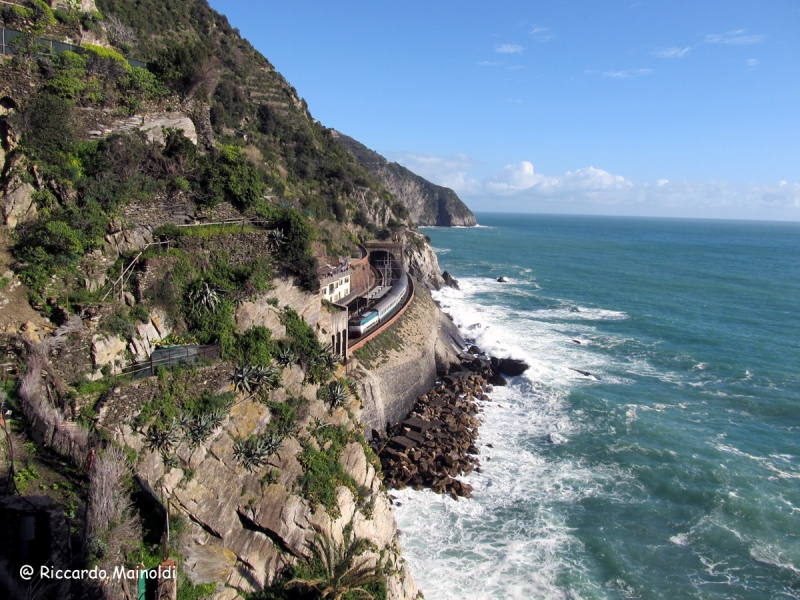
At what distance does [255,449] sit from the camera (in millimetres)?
17234

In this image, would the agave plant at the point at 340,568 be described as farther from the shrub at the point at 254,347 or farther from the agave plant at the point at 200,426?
the shrub at the point at 254,347

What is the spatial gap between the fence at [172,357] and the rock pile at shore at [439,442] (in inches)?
477

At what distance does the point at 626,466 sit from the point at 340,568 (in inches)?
774

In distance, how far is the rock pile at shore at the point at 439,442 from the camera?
25.8 meters

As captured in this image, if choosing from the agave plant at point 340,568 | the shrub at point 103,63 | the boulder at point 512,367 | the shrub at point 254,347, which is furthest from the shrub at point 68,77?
the boulder at point 512,367

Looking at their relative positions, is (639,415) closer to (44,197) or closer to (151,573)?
(151,573)

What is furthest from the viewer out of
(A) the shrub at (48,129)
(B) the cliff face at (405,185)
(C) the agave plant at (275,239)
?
(B) the cliff face at (405,185)

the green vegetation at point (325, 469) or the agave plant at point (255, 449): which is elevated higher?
the agave plant at point (255, 449)

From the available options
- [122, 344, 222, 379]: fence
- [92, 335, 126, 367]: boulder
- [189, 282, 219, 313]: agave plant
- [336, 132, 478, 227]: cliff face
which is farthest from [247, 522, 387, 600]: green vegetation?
[336, 132, 478, 227]: cliff face

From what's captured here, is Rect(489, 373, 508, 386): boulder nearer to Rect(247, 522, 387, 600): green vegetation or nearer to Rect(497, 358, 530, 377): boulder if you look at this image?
Rect(497, 358, 530, 377): boulder

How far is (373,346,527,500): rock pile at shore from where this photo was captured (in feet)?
84.8

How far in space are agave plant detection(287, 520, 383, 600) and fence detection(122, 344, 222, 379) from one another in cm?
717

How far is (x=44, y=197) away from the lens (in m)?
18.7

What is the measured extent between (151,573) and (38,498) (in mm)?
3472
